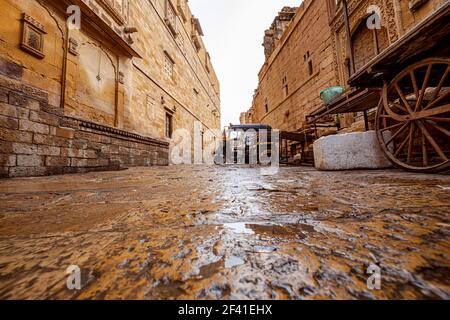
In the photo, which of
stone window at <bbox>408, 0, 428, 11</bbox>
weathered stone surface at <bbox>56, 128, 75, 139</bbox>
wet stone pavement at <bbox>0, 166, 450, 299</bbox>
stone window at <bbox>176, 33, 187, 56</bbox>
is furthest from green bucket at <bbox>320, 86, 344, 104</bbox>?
stone window at <bbox>176, 33, 187, 56</bbox>

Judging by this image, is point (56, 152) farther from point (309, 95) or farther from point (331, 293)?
point (309, 95)

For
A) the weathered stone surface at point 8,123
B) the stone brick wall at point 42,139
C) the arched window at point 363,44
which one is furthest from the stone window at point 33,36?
the arched window at point 363,44

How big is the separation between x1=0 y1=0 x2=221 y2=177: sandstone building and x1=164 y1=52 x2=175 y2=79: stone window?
17 centimetres

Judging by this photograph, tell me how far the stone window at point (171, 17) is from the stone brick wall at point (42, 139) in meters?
8.40

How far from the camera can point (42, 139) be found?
331cm

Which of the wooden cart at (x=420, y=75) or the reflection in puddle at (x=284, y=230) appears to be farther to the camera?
the wooden cart at (x=420, y=75)

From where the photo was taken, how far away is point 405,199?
3.60 ft

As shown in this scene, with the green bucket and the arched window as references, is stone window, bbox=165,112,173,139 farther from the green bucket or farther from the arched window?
the arched window

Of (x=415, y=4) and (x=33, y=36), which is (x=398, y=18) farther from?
(x=33, y=36)

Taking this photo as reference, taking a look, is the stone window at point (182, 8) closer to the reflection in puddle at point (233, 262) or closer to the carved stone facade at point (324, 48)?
the carved stone facade at point (324, 48)

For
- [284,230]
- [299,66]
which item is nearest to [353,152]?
[284,230]

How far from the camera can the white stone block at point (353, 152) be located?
3283 millimetres

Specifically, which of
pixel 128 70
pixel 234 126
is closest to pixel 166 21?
pixel 128 70

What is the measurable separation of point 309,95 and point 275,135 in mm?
4169
